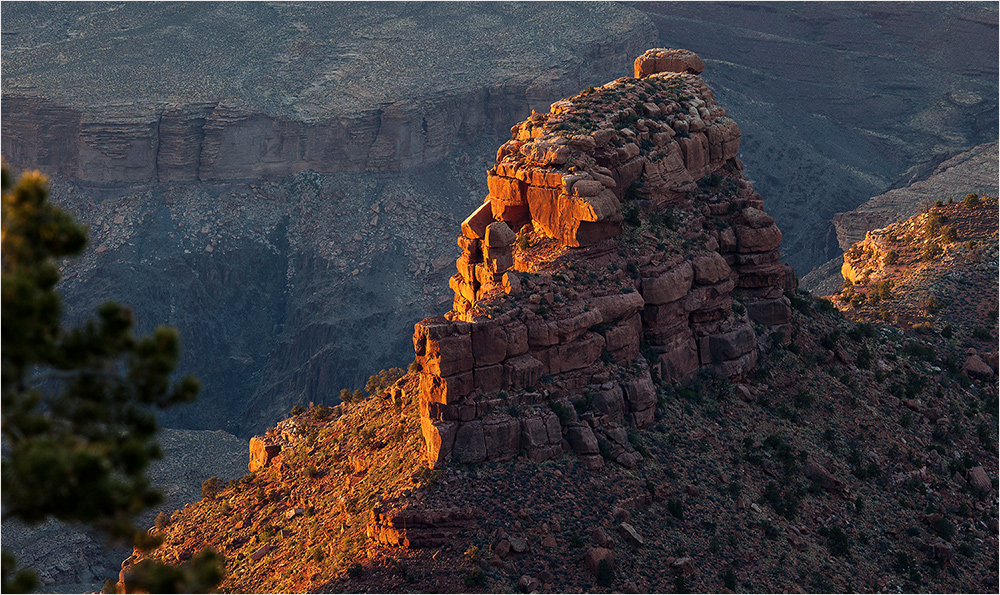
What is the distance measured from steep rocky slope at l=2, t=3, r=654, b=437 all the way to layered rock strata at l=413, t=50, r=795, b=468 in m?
73.9

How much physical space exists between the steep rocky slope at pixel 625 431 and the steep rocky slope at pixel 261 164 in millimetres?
73366

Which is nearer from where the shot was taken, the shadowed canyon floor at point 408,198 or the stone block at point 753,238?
the shadowed canyon floor at point 408,198

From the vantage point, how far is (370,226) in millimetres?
147375

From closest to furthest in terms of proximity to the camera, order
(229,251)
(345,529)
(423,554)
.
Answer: (423,554) → (345,529) → (229,251)

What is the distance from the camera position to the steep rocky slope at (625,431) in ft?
144

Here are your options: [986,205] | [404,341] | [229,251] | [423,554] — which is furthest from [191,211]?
[423,554]

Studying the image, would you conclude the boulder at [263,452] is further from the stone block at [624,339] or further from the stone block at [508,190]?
the stone block at [624,339]

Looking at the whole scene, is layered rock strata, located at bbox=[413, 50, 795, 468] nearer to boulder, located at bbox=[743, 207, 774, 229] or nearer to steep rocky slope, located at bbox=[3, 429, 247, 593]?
boulder, located at bbox=[743, 207, 774, 229]

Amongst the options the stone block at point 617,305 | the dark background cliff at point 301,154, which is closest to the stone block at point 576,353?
the stone block at point 617,305

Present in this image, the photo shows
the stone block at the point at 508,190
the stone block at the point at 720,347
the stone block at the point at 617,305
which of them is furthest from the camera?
the stone block at the point at 720,347

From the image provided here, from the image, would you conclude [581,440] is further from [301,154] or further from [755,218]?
[301,154]

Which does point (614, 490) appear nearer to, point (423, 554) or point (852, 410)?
point (423, 554)

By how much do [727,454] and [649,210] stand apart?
1090 cm

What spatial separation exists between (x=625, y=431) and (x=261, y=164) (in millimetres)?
107126
